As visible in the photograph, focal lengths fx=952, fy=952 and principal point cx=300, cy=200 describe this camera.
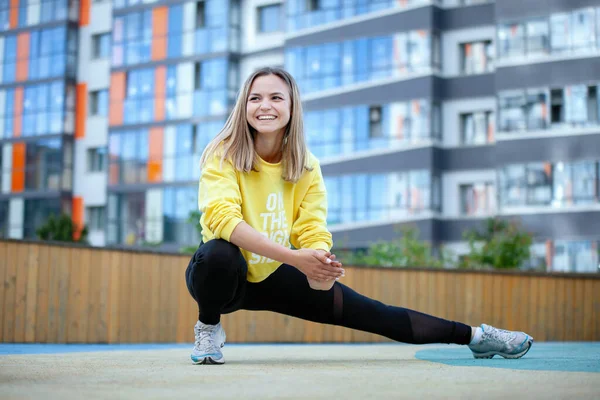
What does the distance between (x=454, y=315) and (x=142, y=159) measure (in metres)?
24.1

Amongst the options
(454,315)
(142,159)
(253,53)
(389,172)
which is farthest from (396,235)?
(454,315)

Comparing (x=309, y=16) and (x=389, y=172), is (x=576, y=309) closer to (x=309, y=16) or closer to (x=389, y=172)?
(x=389, y=172)

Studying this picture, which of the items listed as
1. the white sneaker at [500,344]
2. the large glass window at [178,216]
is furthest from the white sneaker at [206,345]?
the large glass window at [178,216]

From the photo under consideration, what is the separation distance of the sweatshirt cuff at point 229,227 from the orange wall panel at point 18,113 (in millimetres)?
37949

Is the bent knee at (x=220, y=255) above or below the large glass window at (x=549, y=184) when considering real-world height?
below

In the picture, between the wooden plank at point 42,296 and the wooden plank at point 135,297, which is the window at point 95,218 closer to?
the wooden plank at point 135,297

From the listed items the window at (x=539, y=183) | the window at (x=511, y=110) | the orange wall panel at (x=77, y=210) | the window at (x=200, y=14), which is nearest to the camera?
the window at (x=539, y=183)

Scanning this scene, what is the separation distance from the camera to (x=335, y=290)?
16.5ft

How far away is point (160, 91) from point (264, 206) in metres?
32.7

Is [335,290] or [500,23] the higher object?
[500,23]

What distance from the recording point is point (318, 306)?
500cm

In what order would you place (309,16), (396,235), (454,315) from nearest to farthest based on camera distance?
1. (454,315)
2. (396,235)
3. (309,16)

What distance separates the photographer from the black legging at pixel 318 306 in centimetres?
478

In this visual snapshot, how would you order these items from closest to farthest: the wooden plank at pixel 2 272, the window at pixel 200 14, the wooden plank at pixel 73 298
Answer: the wooden plank at pixel 2 272
the wooden plank at pixel 73 298
the window at pixel 200 14
